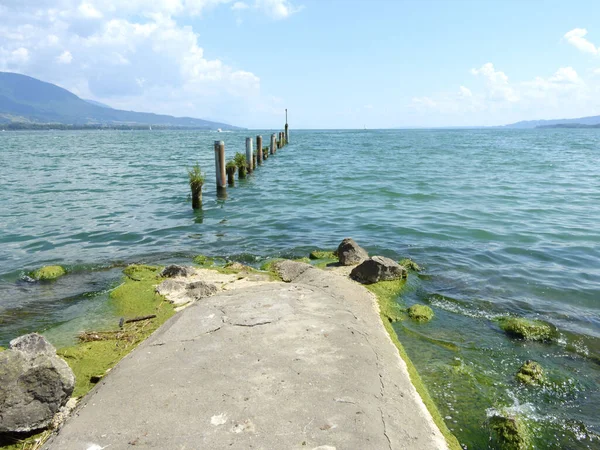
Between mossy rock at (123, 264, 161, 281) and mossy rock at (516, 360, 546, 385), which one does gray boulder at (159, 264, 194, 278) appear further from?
mossy rock at (516, 360, 546, 385)

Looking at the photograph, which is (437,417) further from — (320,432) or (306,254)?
(306,254)

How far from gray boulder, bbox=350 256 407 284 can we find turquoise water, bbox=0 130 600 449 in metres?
0.47

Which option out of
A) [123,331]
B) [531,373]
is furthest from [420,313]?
[123,331]

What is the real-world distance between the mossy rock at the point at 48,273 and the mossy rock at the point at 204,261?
8.98ft

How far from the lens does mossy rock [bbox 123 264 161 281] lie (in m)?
8.62

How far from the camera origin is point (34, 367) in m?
4.09

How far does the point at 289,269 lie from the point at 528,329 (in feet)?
14.1

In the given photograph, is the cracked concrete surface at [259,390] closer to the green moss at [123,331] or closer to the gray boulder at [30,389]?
the gray boulder at [30,389]

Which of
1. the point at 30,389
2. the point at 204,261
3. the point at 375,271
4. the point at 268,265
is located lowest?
the point at 204,261

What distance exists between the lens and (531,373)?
541 cm

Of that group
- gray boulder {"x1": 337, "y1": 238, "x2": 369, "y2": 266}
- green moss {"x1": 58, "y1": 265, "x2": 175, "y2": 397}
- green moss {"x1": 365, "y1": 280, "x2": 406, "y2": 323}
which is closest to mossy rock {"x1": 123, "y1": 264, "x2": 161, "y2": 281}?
green moss {"x1": 58, "y1": 265, "x2": 175, "y2": 397}

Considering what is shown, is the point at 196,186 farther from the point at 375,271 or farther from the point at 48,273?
the point at 375,271

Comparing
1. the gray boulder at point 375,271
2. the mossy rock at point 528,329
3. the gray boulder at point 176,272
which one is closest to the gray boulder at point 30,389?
the gray boulder at point 176,272

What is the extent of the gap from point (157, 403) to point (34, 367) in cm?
124
